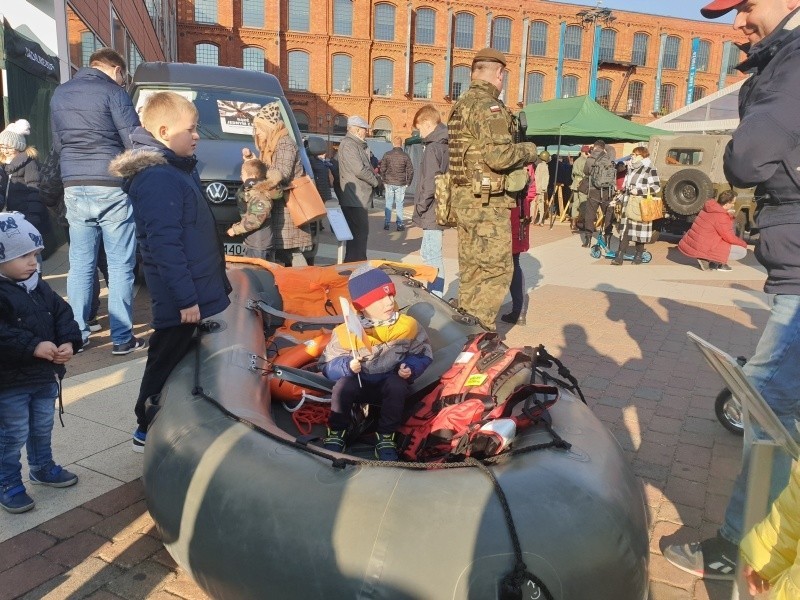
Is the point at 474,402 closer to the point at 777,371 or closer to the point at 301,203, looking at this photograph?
the point at 777,371

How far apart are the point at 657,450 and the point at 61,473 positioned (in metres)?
3.34

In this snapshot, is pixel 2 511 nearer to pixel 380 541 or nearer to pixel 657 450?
pixel 380 541

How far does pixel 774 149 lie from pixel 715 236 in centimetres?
834

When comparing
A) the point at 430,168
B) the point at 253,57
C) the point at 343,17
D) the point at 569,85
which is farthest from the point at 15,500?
the point at 569,85

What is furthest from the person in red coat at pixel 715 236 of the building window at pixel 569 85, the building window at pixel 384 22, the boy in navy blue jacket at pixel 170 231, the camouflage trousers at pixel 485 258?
the building window at pixel 569 85

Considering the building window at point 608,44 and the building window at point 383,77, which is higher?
the building window at point 608,44

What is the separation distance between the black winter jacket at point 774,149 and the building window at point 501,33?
148 feet

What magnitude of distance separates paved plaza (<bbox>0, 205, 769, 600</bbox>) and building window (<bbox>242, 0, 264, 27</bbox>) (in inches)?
1447

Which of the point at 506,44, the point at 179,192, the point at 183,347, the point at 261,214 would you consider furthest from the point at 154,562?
the point at 506,44

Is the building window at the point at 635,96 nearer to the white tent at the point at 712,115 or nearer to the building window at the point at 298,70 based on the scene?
the building window at the point at 298,70

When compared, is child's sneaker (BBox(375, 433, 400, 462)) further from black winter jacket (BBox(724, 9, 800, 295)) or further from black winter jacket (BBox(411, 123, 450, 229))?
black winter jacket (BBox(411, 123, 450, 229))

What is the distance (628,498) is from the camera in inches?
89.1

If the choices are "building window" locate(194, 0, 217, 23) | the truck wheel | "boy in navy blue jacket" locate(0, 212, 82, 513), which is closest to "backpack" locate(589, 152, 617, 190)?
the truck wheel

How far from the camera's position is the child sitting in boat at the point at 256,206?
570 centimetres
